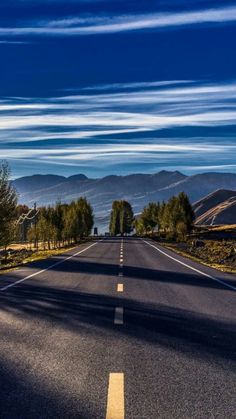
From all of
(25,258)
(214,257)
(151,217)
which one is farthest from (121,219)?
(25,258)

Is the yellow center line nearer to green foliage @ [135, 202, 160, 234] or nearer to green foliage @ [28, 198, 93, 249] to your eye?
green foliage @ [28, 198, 93, 249]

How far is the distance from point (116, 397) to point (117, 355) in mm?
1861

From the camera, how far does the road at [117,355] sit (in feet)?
17.5

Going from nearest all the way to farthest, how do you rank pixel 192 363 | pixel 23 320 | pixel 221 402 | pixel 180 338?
1. pixel 221 402
2. pixel 192 363
3. pixel 180 338
4. pixel 23 320

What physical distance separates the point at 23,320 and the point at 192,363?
4.20 m

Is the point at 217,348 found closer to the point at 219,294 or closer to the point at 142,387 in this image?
the point at 142,387

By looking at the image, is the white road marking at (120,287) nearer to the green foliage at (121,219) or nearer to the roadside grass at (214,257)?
the roadside grass at (214,257)

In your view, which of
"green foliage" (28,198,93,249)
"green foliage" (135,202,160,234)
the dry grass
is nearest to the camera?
the dry grass

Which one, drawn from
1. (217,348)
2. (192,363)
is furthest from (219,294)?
(192,363)

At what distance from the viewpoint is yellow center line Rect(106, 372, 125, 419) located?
507 cm

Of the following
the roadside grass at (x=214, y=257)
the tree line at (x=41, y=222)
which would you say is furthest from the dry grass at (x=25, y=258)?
the roadside grass at (x=214, y=257)

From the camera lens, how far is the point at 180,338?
8.55 m

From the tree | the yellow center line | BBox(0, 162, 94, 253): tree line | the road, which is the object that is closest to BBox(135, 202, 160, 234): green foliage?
BBox(0, 162, 94, 253): tree line

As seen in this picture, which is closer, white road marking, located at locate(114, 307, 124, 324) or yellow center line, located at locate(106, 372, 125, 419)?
yellow center line, located at locate(106, 372, 125, 419)
